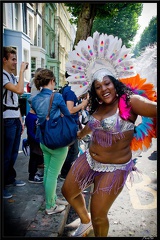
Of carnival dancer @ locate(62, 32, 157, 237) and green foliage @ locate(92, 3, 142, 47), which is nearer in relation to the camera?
carnival dancer @ locate(62, 32, 157, 237)

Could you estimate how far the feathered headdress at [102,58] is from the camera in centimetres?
200

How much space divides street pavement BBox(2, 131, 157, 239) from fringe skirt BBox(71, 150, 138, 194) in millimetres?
653

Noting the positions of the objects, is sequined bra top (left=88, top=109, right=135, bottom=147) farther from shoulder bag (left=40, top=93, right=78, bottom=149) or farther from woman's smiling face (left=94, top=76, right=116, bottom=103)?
shoulder bag (left=40, top=93, right=78, bottom=149)

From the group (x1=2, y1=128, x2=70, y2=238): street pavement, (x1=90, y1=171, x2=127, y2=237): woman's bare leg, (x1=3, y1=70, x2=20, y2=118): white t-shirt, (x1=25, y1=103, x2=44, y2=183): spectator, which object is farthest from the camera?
(x1=25, y1=103, x2=44, y2=183): spectator

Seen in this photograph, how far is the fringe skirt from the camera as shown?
1.96 meters

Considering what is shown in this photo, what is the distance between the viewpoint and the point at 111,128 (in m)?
1.94

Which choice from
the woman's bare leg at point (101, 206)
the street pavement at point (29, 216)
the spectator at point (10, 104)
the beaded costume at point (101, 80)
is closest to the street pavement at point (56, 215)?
the street pavement at point (29, 216)

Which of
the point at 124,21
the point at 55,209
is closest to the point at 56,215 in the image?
the point at 55,209

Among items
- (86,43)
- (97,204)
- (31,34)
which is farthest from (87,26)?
(97,204)

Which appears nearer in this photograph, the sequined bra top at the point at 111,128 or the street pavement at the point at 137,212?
the sequined bra top at the point at 111,128

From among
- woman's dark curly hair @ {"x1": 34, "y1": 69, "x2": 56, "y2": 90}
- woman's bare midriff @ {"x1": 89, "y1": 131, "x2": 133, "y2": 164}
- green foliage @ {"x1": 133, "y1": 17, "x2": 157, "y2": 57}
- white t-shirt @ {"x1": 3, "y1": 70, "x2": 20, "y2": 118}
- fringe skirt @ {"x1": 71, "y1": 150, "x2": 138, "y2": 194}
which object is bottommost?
fringe skirt @ {"x1": 71, "y1": 150, "x2": 138, "y2": 194}

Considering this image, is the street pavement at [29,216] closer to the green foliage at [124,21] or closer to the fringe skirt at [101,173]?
the fringe skirt at [101,173]

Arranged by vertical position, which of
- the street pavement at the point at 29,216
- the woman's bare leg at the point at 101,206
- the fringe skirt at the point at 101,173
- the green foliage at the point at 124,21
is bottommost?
the street pavement at the point at 29,216

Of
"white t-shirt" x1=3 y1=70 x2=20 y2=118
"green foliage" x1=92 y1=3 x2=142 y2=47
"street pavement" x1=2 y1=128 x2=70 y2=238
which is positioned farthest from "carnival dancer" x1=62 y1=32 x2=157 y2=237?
"green foliage" x1=92 y1=3 x2=142 y2=47
